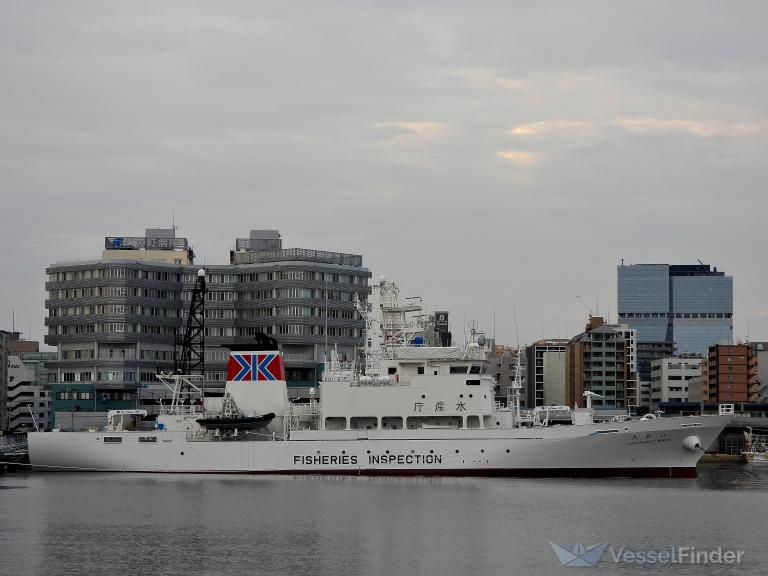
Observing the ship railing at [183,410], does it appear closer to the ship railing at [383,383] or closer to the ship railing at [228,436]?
the ship railing at [228,436]

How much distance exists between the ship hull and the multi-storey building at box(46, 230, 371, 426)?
142ft

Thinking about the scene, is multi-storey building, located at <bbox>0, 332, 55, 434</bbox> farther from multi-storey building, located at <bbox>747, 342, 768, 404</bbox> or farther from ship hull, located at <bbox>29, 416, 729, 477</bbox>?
multi-storey building, located at <bbox>747, 342, 768, 404</bbox>

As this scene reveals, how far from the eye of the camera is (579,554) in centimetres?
3678

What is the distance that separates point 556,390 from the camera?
151 m

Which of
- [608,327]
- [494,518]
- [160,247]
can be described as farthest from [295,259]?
[494,518]

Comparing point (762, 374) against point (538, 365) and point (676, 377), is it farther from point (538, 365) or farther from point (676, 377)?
point (538, 365)

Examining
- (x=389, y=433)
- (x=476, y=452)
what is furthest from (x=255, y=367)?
(x=476, y=452)

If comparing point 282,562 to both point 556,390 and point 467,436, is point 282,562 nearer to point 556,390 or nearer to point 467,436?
point 467,436

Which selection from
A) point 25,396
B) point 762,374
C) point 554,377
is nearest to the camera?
point 25,396

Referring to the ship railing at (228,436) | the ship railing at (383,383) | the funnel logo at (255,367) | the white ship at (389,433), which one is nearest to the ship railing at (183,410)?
the white ship at (389,433)

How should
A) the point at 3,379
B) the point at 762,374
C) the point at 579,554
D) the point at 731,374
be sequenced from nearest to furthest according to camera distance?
the point at 579,554, the point at 3,379, the point at 731,374, the point at 762,374

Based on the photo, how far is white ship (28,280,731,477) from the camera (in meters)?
57.4

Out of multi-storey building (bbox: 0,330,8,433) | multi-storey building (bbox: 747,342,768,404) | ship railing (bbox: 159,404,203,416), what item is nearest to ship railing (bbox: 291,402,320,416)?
ship railing (bbox: 159,404,203,416)

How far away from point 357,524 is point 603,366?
97785 millimetres
